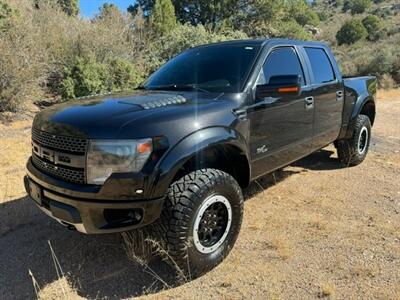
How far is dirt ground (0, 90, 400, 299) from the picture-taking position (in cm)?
312

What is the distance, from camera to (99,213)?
283 centimetres

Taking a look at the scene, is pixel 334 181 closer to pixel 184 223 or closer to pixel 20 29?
pixel 184 223

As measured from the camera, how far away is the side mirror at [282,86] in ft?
11.9

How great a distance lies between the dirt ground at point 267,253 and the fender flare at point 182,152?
88 centimetres

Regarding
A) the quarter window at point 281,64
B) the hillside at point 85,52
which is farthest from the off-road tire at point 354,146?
the hillside at point 85,52

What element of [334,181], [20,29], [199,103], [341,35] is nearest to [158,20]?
[20,29]

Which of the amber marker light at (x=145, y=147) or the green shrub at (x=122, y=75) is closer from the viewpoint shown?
the amber marker light at (x=145, y=147)

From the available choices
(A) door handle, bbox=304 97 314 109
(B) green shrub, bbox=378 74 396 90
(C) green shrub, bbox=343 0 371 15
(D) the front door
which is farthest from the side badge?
(C) green shrub, bbox=343 0 371 15

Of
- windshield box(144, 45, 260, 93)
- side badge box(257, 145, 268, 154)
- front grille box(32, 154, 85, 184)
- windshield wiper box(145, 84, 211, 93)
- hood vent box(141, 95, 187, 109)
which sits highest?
windshield box(144, 45, 260, 93)

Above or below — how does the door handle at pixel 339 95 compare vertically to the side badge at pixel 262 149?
above

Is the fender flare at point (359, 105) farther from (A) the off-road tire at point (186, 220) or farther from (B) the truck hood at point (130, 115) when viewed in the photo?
(A) the off-road tire at point (186, 220)

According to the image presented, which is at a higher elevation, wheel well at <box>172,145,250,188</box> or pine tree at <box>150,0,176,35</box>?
pine tree at <box>150,0,176,35</box>

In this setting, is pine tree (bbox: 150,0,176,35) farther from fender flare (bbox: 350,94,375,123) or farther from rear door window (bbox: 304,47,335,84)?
rear door window (bbox: 304,47,335,84)

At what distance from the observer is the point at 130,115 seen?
9.76 feet
